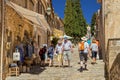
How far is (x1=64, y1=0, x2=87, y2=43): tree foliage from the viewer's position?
53625 mm

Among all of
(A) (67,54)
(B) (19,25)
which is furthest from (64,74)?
(B) (19,25)

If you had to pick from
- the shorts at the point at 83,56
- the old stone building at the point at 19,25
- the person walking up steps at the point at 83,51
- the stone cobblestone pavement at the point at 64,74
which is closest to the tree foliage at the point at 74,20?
the old stone building at the point at 19,25

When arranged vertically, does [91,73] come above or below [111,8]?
below

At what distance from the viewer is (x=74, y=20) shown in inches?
2148

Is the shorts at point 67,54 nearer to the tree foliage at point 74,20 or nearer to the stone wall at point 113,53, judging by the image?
the stone wall at point 113,53

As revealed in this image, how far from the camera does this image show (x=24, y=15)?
16.9 m

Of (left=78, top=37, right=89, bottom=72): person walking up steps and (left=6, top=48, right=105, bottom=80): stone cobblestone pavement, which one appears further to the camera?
(left=78, top=37, right=89, bottom=72): person walking up steps

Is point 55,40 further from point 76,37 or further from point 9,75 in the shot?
point 9,75

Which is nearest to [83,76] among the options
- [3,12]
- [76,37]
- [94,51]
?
[94,51]

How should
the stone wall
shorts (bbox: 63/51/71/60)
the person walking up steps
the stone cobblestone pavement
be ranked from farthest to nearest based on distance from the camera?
shorts (bbox: 63/51/71/60)
the person walking up steps
the stone cobblestone pavement
the stone wall

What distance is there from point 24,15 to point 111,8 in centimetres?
497

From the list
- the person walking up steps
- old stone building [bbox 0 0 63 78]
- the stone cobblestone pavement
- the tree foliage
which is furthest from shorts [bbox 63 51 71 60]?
the tree foliage

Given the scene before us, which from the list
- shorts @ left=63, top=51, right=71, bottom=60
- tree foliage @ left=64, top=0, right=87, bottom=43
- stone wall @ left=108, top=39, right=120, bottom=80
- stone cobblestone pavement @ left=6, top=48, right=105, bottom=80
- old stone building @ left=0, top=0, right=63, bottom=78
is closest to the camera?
stone wall @ left=108, top=39, right=120, bottom=80

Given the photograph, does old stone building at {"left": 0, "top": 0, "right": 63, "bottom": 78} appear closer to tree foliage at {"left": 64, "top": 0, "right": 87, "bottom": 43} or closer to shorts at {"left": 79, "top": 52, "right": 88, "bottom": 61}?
shorts at {"left": 79, "top": 52, "right": 88, "bottom": 61}
